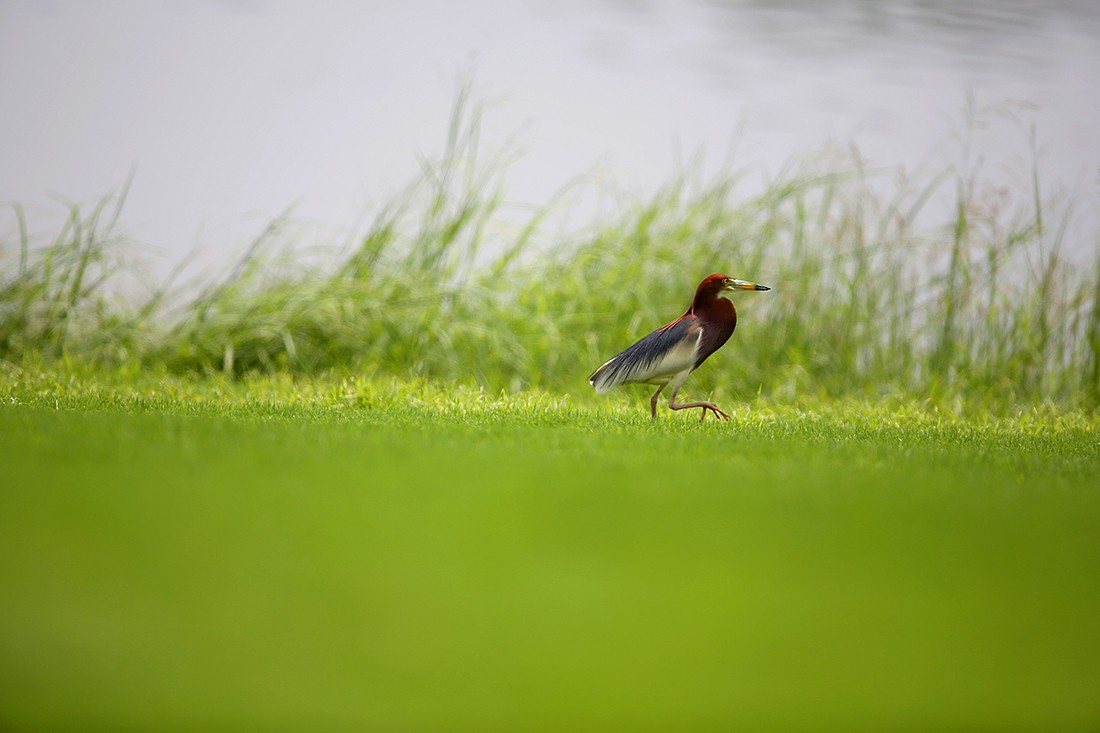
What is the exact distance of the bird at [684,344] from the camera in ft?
12.3

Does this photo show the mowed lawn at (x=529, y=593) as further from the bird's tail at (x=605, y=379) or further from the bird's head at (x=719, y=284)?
the bird's head at (x=719, y=284)

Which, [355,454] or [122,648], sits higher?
[355,454]

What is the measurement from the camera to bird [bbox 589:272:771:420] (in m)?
3.74

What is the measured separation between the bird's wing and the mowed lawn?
32.6 inches

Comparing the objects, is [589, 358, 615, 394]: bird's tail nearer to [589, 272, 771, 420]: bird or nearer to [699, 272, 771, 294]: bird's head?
[589, 272, 771, 420]: bird

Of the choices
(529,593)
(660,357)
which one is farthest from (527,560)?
(660,357)

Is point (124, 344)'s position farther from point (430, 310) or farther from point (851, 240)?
point (851, 240)

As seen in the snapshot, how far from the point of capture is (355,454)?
2.90 m

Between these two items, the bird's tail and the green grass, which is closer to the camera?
the green grass

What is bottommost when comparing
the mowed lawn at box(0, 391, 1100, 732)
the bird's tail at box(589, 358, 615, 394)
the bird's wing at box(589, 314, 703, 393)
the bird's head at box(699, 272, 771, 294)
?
the mowed lawn at box(0, 391, 1100, 732)

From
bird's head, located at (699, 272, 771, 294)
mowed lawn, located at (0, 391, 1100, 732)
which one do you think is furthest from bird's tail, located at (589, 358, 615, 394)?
mowed lawn, located at (0, 391, 1100, 732)

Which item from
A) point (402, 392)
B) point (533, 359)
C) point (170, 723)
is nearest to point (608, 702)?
point (170, 723)

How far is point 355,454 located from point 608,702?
5.06 feet

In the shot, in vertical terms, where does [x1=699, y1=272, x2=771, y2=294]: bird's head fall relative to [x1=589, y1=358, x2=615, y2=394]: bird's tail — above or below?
above
